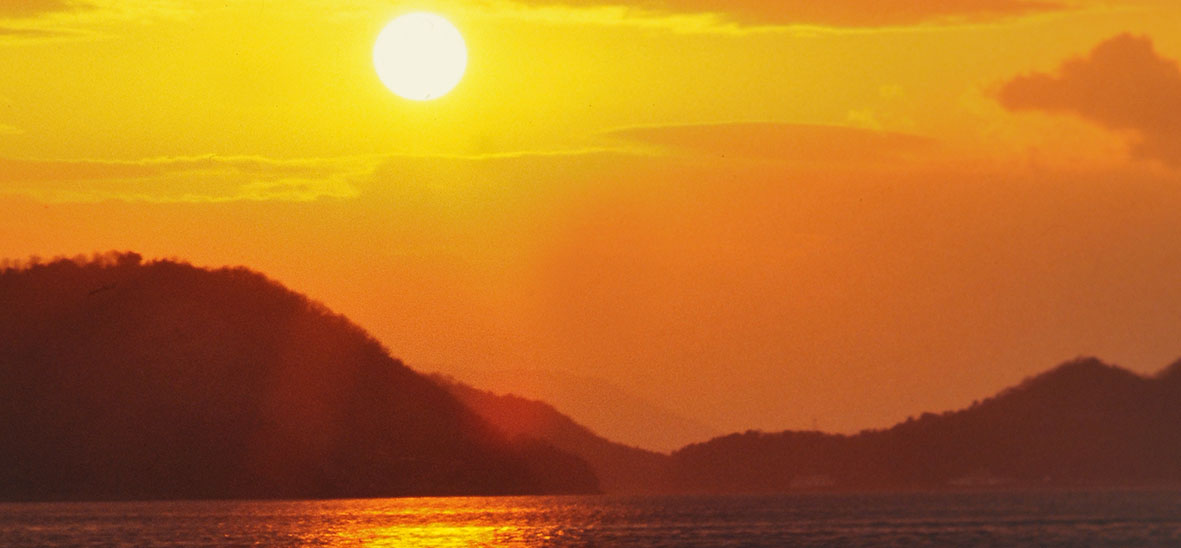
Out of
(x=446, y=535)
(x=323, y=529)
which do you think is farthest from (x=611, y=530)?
(x=323, y=529)

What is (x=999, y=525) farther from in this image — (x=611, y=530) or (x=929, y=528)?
(x=611, y=530)

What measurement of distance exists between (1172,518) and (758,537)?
2196 inches

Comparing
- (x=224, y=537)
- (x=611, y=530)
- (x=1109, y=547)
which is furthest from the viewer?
(x=611, y=530)

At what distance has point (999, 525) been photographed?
7421 inches

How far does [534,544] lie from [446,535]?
21056 millimetres

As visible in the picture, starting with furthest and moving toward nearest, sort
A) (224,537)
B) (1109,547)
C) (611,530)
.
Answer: (611,530), (224,537), (1109,547)

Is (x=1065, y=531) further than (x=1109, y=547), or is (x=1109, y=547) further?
(x=1065, y=531)

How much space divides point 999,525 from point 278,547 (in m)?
75.8

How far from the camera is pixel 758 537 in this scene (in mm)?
168250

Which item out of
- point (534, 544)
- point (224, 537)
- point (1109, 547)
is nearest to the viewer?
point (1109, 547)

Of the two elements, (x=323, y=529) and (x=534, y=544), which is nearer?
(x=534, y=544)

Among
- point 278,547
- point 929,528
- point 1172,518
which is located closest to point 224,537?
point 278,547

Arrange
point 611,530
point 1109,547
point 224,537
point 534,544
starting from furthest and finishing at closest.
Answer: point 611,530 → point 224,537 → point 534,544 → point 1109,547

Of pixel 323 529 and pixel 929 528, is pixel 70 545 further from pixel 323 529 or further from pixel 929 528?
pixel 929 528
